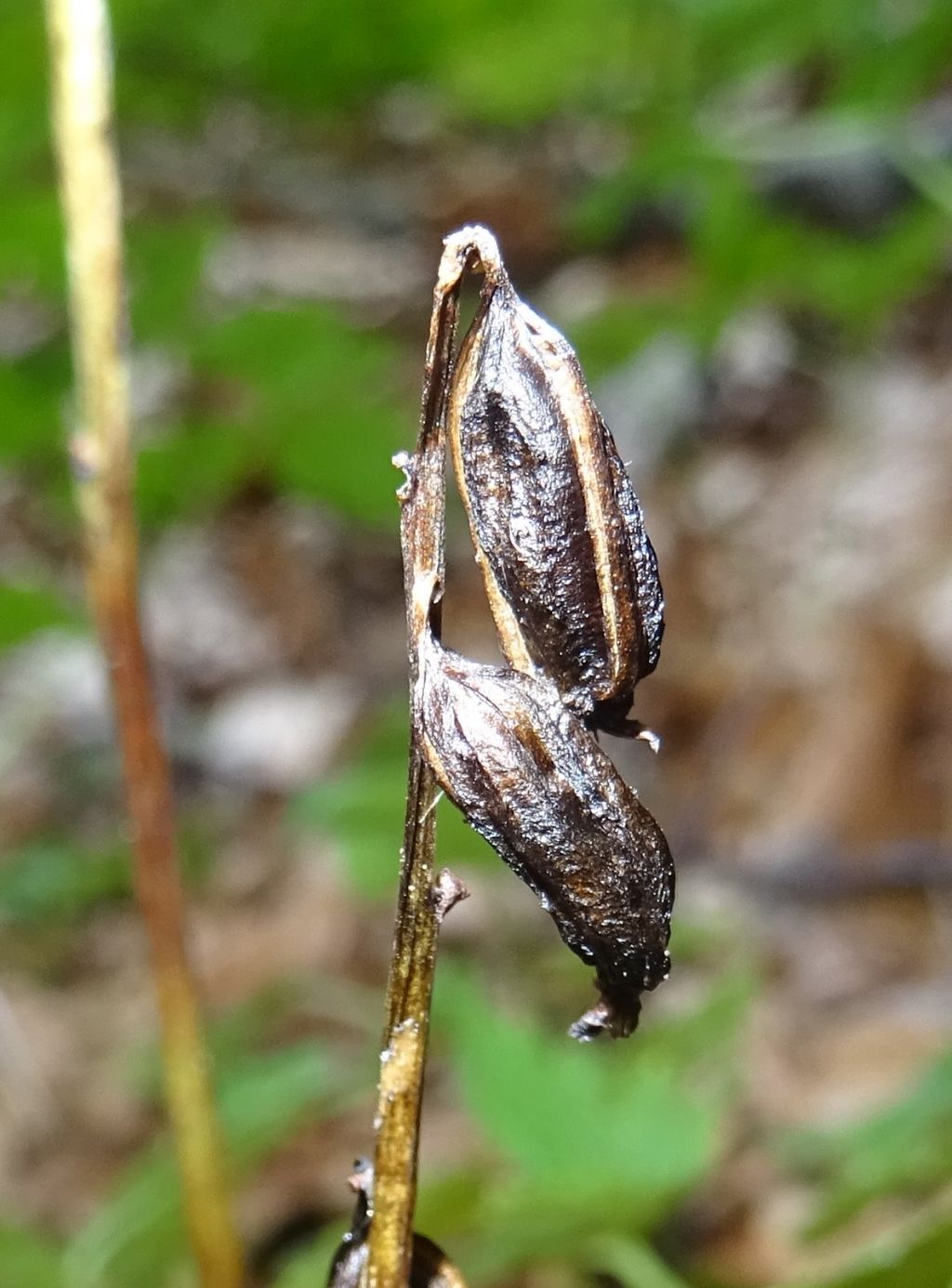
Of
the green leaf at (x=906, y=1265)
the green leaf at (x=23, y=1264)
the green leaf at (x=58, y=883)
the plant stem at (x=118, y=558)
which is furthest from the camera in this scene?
the green leaf at (x=58, y=883)

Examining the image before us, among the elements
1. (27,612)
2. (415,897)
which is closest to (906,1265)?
(415,897)

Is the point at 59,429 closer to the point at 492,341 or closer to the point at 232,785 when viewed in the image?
the point at 232,785

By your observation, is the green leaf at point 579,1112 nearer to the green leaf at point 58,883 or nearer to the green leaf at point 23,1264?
the green leaf at point 23,1264

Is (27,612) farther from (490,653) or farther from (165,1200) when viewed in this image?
(490,653)

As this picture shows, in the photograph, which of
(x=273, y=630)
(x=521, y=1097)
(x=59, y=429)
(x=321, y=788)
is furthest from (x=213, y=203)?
(x=521, y=1097)

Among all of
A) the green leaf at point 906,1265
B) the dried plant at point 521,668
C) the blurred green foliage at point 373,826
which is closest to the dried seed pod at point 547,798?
the dried plant at point 521,668

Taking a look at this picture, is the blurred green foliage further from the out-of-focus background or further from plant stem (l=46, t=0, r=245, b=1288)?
plant stem (l=46, t=0, r=245, b=1288)

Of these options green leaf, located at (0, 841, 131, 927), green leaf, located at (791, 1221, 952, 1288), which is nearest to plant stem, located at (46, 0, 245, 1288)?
green leaf, located at (791, 1221, 952, 1288)
